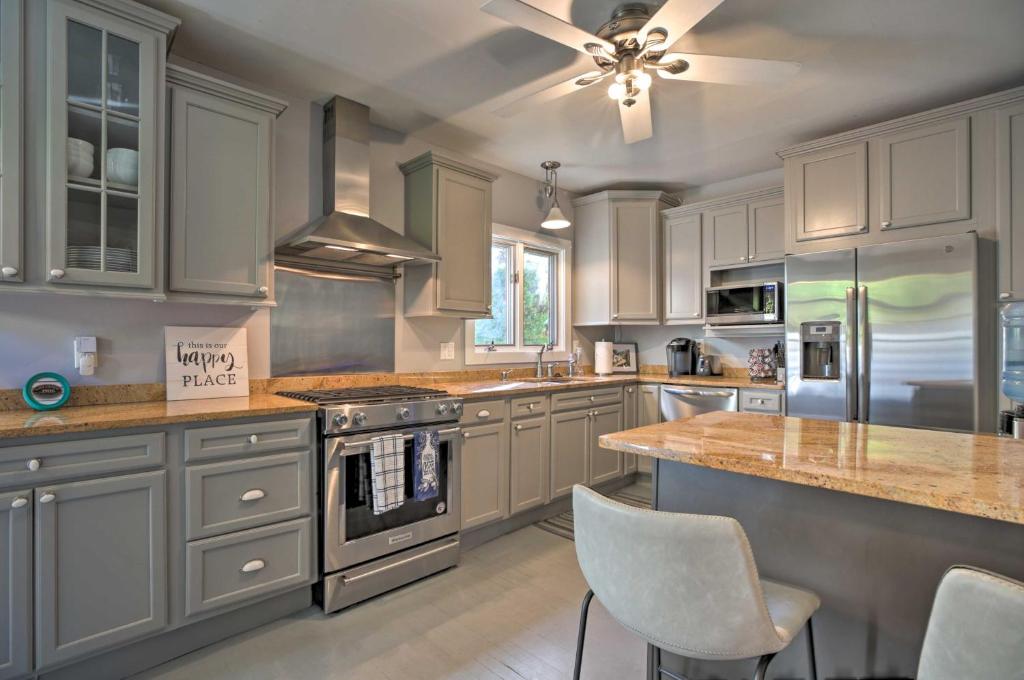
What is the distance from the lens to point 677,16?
67.1 inches

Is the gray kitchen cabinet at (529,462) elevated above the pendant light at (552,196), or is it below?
below

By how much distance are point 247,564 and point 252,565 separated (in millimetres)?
20

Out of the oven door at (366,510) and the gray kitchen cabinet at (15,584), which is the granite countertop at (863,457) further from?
the gray kitchen cabinet at (15,584)

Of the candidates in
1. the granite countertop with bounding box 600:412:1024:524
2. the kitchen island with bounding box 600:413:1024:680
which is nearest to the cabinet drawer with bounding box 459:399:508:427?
the granite countertop with bounding box 600:412:1024:524

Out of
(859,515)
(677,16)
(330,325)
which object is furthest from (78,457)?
(677,16)

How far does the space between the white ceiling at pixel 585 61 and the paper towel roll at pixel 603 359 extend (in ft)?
5.99

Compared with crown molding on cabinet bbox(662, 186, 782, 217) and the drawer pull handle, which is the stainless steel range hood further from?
crown molding on cabinet bbox(662, 186, 782, 217)

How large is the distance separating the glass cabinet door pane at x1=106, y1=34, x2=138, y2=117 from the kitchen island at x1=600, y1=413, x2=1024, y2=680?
2.32m

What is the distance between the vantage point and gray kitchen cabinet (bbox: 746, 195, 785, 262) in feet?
12.4

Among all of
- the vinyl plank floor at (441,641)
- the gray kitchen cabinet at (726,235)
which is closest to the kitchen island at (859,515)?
the vinyl plank floor at (441,641)

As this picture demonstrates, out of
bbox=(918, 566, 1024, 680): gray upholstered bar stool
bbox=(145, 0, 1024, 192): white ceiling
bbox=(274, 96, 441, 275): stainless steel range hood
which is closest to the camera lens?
bbox=(918, 566, 1024, 680): gray upholstered bar stool

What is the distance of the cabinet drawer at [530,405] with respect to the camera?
321cm

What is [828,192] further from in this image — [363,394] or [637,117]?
[363,394]

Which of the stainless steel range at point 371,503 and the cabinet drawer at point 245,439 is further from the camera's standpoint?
the stainless steel range at point 371,503
